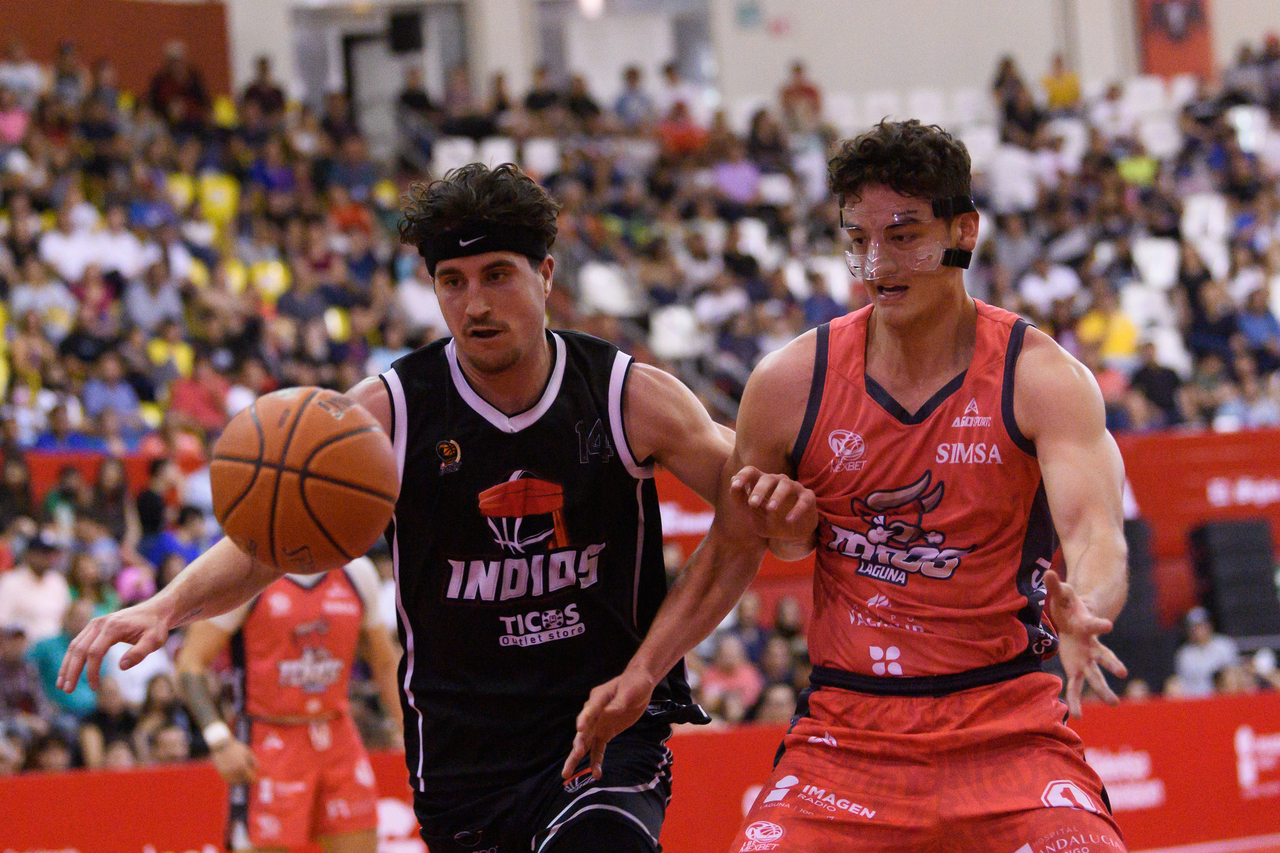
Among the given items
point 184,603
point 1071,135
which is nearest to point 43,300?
point 184,603

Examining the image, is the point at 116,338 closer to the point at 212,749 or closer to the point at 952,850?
the point at 212,749

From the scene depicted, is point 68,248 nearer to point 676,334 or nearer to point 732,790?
point 676,334

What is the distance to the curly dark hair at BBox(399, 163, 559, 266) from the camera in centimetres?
401

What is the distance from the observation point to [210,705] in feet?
21.6

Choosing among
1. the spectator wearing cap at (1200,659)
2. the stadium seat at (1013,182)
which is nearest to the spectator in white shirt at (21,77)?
the stadium seat at (1013,182)

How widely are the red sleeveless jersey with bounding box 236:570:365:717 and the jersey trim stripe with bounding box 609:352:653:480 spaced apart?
302 cm

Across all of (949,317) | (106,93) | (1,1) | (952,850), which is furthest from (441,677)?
(1,1)

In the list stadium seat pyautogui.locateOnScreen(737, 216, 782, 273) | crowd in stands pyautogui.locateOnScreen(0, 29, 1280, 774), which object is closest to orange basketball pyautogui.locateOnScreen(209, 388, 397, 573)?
crowd in stands pyautogui.locateOnScreen(0, 29, 1280, 774)

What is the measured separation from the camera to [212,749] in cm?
646

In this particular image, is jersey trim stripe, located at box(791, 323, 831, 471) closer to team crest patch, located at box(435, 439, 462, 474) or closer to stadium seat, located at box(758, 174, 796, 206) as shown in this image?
team crest patch, located at box(435, 439, 462, 474)

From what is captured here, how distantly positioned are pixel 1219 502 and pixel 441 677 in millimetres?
12076

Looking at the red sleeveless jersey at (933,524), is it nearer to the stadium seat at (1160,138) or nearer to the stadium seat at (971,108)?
the stadium seat at (1160,138)

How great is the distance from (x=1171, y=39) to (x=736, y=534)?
24.0m

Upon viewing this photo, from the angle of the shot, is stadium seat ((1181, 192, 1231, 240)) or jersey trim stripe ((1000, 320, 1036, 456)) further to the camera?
stadium seat ((1181, 192, 1231, 240))
